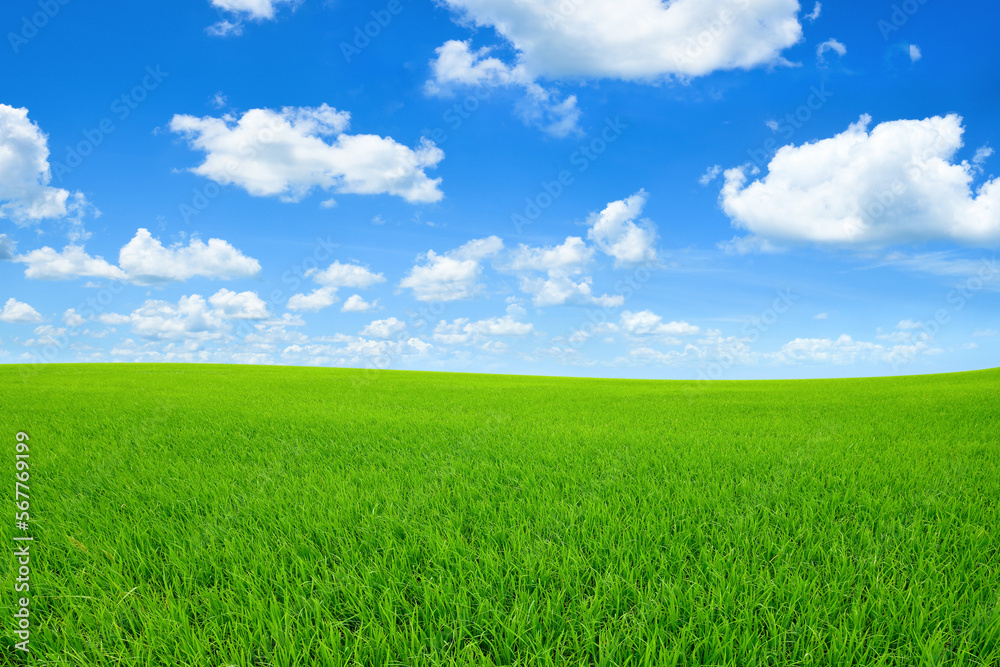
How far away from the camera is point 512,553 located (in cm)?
291

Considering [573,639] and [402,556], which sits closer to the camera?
[573,639]

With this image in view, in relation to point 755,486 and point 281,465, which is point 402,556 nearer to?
point 281,465

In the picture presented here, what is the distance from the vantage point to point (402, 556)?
113 inches

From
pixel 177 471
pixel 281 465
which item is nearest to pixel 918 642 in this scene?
pixel 281 465

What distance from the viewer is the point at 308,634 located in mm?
2270

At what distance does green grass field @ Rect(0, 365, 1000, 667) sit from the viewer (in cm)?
221

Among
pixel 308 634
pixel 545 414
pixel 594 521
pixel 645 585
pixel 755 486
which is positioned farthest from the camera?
pixel 545 414

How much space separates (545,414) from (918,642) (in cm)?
723

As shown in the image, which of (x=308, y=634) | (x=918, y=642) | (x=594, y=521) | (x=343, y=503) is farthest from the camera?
(x=343, y=503)

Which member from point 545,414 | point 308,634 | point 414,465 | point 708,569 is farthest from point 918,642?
point 545,414

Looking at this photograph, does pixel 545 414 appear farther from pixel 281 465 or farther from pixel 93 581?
pixel 93 581

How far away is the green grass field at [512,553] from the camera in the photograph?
2205 mm

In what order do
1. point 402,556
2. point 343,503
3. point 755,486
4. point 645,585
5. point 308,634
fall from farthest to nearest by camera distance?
1. point 755,486
2. point 343,503
3. point 402,556
4. point 645,585
5. point 308,634

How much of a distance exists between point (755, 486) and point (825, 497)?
0.51 meters
